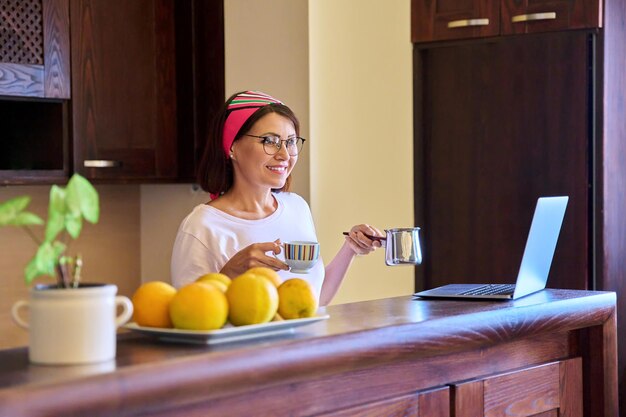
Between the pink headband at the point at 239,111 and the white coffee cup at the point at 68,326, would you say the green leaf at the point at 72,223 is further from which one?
the pink headband at the point at 239,111

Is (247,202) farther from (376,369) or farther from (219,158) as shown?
(376,369)

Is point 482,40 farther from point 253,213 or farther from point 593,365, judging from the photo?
point 593,365

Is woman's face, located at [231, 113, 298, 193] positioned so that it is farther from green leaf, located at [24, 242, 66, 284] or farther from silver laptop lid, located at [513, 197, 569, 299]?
green leaf, located at [24, 242, 66, 284]

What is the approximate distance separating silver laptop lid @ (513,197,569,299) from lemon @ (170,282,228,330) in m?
0.84

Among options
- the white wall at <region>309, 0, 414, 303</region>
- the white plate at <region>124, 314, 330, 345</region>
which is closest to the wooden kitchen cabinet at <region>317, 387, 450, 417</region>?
the white plate at <region>124, 314, 330, 345</region>

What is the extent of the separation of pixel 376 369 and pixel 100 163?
209cm

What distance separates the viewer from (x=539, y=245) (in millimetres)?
2238

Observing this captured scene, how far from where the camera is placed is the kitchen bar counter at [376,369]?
1311 millimetres

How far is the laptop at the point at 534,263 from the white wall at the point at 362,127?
4.86 feet

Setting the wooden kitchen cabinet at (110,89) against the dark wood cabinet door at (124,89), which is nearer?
the wooden kitchen cabinet at (110,89)

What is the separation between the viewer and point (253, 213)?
269 cm

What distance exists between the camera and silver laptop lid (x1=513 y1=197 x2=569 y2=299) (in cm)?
217

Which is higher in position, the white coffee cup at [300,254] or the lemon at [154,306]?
the white coffee cup at [300,254]

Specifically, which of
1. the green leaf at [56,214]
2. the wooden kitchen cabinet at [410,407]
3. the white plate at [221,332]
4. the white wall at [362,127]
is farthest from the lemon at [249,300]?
the white wall at [362,127]
